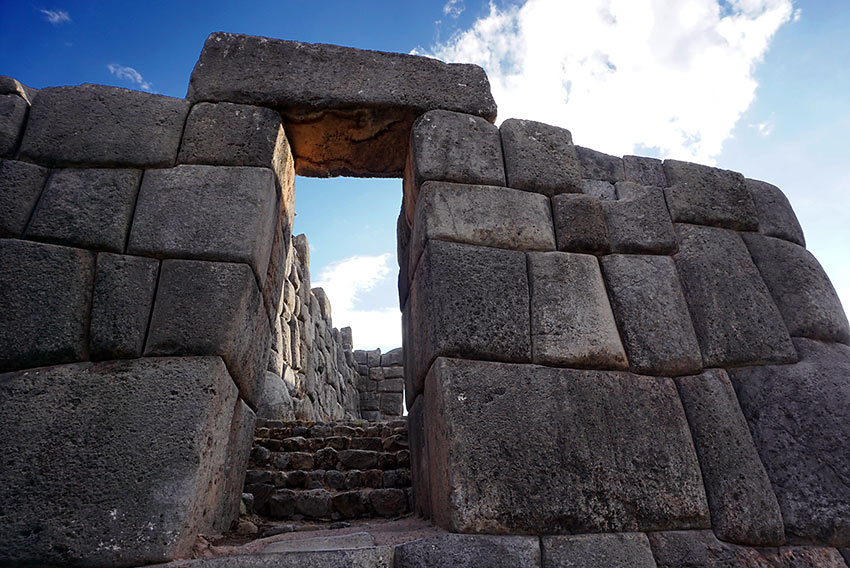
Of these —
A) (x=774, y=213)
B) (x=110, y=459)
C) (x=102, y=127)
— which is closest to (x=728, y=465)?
(x=774, y=213)

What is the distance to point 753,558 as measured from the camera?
211 centimetres

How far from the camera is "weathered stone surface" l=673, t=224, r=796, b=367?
265cm

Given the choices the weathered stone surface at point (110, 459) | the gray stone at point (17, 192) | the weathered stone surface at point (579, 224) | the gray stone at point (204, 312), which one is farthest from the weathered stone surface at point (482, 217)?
the gray stone at point (17, 192)

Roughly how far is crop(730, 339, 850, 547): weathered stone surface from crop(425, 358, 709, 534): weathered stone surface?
451 mm

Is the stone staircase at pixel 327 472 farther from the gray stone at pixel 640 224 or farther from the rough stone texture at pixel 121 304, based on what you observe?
the gray stone at pixel 640 224

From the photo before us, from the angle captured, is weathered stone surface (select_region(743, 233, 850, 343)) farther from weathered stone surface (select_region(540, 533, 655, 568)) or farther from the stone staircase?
the stone staircase

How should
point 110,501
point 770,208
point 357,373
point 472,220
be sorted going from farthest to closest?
point 357,373 → point 770,208 → point 472,220 → point 110,501

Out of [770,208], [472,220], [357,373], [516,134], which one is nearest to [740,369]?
[770,208]

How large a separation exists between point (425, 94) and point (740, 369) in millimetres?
2396

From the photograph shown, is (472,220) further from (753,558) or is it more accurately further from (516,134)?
(753,558)

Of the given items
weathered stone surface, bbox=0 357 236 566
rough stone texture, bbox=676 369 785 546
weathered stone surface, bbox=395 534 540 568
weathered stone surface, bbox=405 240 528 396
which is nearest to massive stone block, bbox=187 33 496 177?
weathered stone surface, bbox=405 240 528 396

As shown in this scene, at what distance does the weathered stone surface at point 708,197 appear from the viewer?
123 inches

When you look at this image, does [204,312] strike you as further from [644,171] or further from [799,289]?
[799,289]

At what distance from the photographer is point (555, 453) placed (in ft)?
7.00
